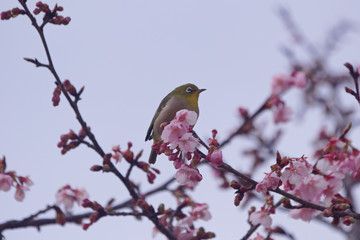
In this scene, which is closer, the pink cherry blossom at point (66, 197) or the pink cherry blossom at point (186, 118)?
the pink cherry blossom at point (186, 118)

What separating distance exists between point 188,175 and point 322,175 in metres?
1.03

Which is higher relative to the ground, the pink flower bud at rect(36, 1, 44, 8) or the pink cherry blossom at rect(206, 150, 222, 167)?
the pink flower bud at rect(36, 1, 44, 8)

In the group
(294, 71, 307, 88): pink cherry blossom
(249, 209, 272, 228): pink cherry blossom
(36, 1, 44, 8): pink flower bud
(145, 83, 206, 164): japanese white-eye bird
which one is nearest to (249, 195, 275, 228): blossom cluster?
(249, 209, 272, 228): pink cherry blossom

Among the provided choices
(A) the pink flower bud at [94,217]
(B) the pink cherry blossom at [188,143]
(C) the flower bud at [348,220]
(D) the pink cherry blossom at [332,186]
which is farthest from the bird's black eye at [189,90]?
(C) the flower bud at [348,220]

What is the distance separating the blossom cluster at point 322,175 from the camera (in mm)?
2598

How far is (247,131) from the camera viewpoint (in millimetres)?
5816

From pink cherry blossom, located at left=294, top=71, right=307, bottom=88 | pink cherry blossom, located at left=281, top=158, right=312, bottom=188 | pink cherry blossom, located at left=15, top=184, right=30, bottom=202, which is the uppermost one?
pink cherry blossom, located at left=294, top=71, right=307, bottom=88

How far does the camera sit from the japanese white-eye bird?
4.20m

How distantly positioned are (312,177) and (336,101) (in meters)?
3.42

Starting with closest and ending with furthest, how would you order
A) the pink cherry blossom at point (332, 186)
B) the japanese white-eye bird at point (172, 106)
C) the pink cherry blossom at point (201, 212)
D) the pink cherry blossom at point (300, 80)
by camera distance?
the pink cherry blossom at point (332, 186), the japanese white-eye bird at point (172, 106), the pink cherry blossom at point (201, 212), the pink cherry blossom at point (300, 80)

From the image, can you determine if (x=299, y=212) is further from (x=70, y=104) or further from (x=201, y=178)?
(x=70, y=104)

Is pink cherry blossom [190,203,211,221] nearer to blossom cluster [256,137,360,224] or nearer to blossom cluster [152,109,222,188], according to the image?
blossom cluster [256,137,360,224]

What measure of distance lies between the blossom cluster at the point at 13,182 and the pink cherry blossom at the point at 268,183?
2.48m

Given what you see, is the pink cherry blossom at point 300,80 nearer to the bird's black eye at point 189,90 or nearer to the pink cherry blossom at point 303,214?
the bird's black eye at point 189,90
